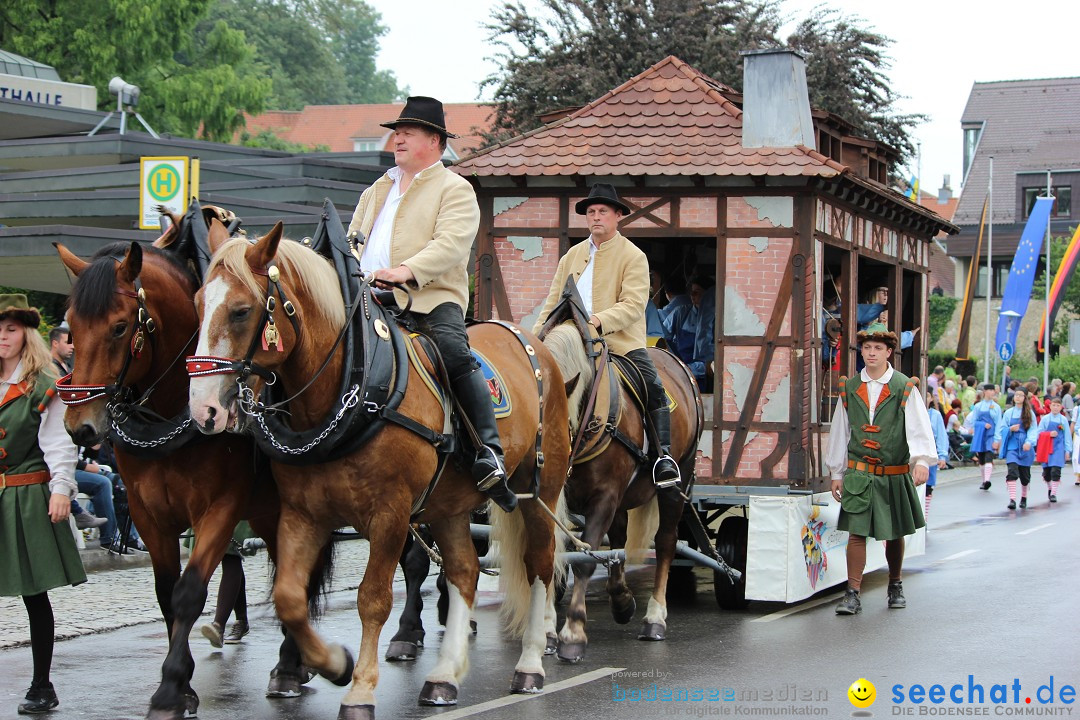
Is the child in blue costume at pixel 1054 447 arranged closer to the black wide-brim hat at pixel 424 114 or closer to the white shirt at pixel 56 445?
the black wide-brim hat at pixel 424 114

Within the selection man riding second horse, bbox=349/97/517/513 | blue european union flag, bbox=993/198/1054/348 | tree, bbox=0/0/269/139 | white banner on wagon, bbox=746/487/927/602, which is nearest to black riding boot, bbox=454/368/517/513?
man riding second horse, bbox=349/97/517/513

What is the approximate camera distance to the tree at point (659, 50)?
2602 cm

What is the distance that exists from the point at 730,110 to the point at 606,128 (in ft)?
3.69

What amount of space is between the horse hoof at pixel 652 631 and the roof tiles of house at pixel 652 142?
410 cm

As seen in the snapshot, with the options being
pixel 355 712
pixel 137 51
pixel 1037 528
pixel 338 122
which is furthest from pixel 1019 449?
pixel 338 122

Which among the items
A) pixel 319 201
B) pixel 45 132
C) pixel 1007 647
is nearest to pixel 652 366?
pixel 1007 647

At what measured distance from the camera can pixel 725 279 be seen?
37.6 ft

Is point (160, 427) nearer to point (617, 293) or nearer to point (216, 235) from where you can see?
point (216, 235)

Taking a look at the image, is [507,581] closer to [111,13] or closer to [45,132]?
[45,132]

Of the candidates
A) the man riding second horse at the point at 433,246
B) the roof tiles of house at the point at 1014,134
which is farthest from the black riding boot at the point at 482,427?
the roof tiles of house at the point at 1014,134

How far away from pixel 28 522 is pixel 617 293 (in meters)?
4.21

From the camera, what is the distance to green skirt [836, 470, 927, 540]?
9766 mm

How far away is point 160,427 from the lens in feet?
19.5

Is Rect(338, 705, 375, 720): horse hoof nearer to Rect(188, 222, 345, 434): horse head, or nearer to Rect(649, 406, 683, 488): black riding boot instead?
Rect(188, 222, 345, 434): horse head
